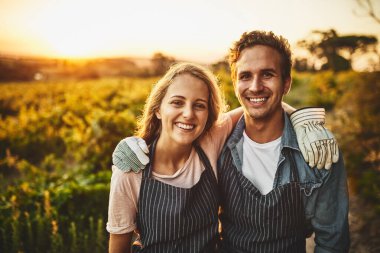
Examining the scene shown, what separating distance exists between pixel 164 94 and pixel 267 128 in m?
0.86

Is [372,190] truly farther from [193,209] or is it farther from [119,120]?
[119,120]

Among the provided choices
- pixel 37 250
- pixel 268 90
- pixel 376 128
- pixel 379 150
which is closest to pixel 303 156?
pixel 268 90

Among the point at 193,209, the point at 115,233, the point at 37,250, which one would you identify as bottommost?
the point at 37,250

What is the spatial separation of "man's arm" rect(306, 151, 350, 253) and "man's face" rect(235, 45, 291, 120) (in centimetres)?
63

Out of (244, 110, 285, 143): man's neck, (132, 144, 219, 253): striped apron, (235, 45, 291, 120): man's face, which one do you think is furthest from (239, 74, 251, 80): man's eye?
(132, 144, 219, 253): striped apron

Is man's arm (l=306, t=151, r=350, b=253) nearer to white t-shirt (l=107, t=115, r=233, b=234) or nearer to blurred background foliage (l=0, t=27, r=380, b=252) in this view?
white t-shirt (l=107, t=115, r=233, b=234)

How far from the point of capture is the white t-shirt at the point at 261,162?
206 cm

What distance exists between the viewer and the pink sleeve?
72.3 inches

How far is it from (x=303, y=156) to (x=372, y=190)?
3.38 metres

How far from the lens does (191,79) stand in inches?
81.7

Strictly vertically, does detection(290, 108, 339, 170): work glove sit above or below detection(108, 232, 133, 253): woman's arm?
above

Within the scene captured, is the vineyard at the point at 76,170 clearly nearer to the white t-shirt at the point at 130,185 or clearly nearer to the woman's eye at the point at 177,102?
the woman's eye at the point at 177,102

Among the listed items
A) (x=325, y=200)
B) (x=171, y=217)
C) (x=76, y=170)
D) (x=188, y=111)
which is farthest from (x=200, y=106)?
(x=76, y=170)

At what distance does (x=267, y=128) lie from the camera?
222 centimetres
